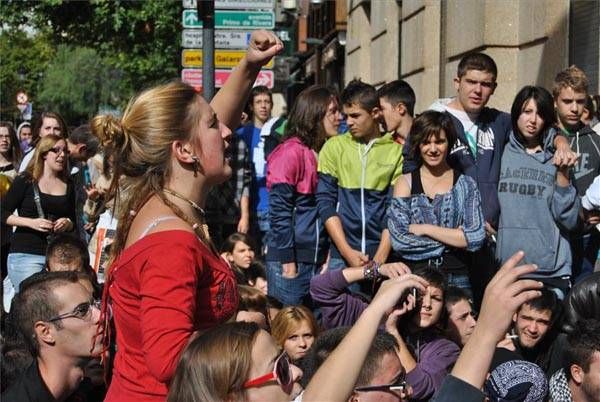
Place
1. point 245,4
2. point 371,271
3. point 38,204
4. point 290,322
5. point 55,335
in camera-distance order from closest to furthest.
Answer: point 55,335 < point 371,271 < point 290,322 < point 38,204 < point 245,4

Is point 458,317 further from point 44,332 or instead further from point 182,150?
point 182,150

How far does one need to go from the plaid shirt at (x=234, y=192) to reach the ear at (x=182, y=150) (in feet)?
24.9

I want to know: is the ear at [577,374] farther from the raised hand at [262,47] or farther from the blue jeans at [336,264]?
the blue jeans at [336,264]

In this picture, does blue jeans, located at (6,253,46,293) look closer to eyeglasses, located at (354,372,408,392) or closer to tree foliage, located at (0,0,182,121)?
eyeglasses, located at (354,372,408,392)

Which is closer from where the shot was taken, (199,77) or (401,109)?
(401,109)

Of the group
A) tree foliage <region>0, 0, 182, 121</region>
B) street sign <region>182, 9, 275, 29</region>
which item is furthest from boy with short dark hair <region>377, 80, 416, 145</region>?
tree foliage <region>0, 0, 182, 121</region>

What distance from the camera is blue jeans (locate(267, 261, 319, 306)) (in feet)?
29.8

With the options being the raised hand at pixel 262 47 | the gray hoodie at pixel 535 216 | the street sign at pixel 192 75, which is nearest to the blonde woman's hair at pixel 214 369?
the raised hand at pixel 262 47

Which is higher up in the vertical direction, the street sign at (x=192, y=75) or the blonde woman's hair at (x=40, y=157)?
the street sign at (x=192, y=75)

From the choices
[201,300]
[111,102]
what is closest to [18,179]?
[201,300]

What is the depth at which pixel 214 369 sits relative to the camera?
3348 millimetres

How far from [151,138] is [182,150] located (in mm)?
111

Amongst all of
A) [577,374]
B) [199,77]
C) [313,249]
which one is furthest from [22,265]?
[199,77]

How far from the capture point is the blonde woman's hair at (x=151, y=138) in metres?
3.90
